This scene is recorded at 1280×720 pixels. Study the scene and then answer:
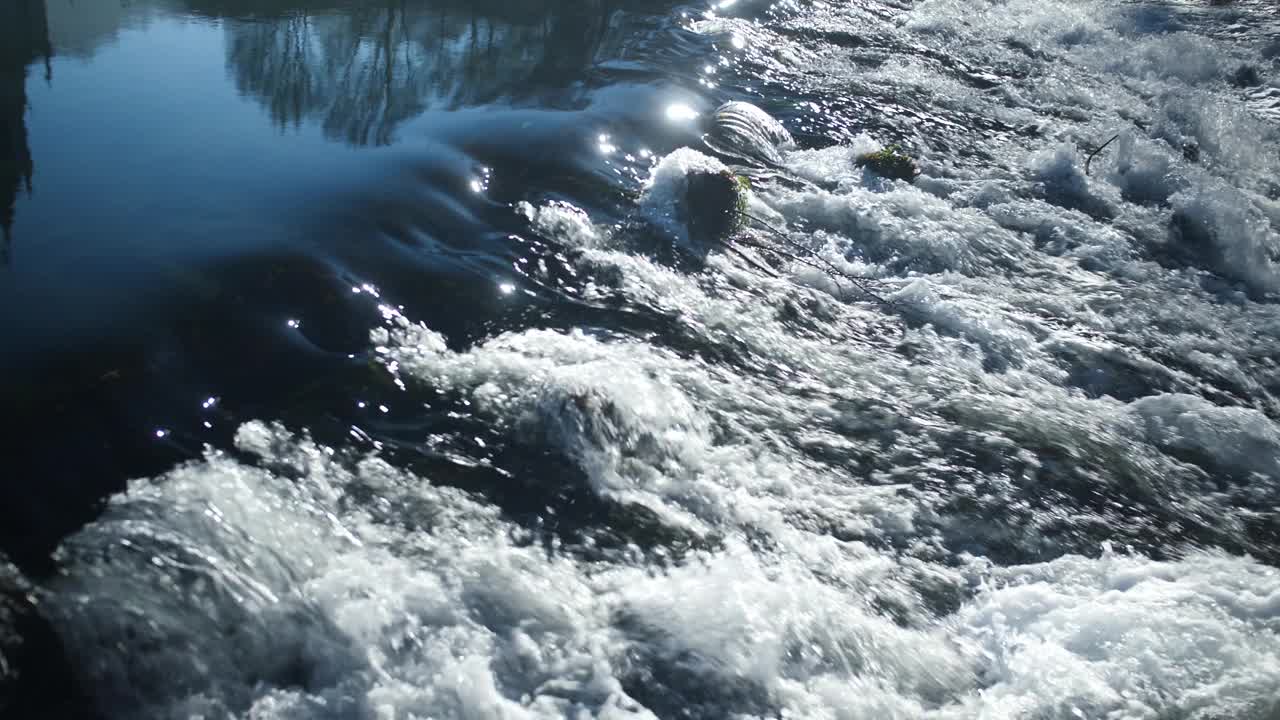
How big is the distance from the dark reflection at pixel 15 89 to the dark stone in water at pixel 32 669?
329 centimetres

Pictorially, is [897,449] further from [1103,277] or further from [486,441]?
[1103,277]

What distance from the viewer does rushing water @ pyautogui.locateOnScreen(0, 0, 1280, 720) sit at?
14.2ft

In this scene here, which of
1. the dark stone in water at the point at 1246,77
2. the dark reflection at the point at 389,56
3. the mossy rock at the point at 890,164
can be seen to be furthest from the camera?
the dark stone in water at the point at 1246,77

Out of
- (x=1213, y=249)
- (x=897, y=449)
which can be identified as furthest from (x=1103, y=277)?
(x=897, y=449)

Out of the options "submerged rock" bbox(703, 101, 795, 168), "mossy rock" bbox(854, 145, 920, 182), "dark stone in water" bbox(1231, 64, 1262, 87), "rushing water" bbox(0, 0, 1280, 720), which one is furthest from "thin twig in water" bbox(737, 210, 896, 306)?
"dark stone in water" bbox(1231, 64, 1262, 87)

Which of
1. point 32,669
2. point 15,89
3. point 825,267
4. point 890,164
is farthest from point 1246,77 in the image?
point 32,669

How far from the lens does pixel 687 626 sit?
4.61 metres

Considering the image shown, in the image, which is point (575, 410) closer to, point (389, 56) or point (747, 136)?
point (747, 136)

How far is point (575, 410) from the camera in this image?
5766 millimetres

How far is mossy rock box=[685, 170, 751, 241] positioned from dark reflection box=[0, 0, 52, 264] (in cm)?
535

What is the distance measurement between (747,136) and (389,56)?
4.61m

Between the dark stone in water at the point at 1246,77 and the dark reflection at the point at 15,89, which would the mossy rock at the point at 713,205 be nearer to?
the dark reflection at the point at 15,89

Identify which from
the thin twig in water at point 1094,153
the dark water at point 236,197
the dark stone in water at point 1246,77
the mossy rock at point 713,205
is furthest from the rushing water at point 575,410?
the dark stone in water at point 1246,77

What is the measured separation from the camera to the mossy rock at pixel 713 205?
8.91 m
